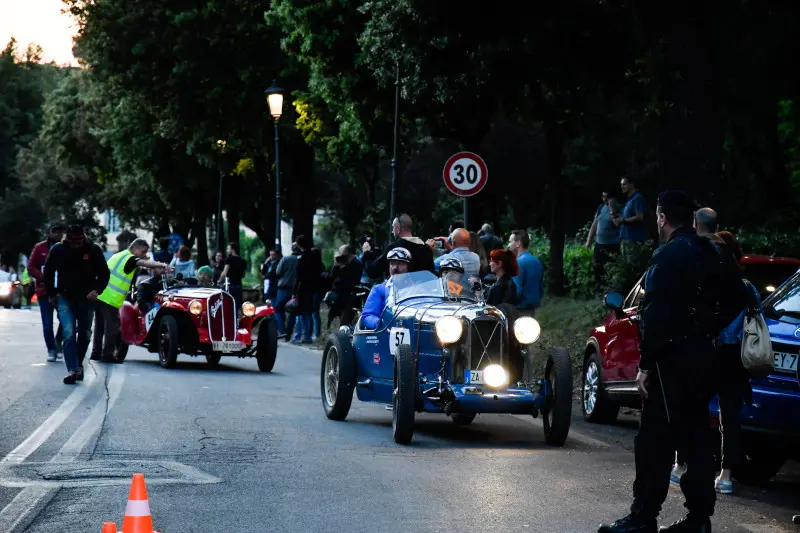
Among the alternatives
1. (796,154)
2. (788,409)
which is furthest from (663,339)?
(796,154)

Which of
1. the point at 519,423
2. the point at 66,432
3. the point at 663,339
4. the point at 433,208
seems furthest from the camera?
the point at 433,208

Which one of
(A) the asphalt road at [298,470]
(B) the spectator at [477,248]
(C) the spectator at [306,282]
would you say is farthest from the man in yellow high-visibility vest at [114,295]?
(C) the spectator at [306,282]

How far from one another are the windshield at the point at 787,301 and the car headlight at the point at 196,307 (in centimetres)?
1157

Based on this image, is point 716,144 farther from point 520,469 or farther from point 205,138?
point 205,138

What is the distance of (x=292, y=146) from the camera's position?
43062 millimetres

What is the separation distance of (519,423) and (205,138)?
92.5ft

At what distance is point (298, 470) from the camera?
34.1 feet

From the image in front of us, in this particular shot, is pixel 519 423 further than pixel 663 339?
Yes

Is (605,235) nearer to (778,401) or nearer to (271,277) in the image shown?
(271,277)

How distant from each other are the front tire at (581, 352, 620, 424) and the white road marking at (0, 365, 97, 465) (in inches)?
201

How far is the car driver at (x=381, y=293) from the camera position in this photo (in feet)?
45.6

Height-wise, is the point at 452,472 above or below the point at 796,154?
below

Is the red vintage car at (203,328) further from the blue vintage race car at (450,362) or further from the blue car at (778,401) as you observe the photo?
the blue car at (778,401)

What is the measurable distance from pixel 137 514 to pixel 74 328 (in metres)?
11.8
